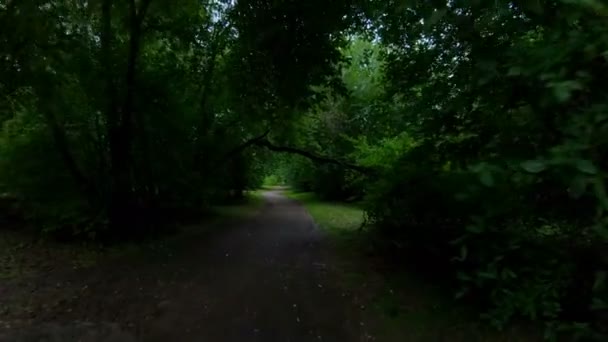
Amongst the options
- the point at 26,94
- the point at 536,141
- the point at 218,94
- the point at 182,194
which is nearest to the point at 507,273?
the point at 536,141

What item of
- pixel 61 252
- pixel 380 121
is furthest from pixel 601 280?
pixel 61 252

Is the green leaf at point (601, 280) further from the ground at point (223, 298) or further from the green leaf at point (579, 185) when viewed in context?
the ground at point (223, 298)

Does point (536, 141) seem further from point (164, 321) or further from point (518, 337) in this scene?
point (164, 321)

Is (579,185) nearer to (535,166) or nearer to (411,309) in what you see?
(535,166)

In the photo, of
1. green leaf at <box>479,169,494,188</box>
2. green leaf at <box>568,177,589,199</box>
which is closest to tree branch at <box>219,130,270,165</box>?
green leaf at <box>479,169,494,188</box>

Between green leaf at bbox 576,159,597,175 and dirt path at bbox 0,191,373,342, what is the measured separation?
372cm

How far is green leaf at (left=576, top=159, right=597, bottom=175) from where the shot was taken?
2555 millimetres

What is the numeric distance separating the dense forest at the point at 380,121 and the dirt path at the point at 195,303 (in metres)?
1.80

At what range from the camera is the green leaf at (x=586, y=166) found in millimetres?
2555

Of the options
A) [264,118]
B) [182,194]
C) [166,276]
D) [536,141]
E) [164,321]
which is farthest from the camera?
[264,118]

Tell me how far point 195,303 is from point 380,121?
6.01 m

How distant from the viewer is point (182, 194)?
44.6 ft

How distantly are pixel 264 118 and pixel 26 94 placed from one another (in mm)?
7461

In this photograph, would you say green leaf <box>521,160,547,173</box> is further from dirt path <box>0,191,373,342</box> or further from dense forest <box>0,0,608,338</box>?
dirt path <box>0,191,373,342</box>
